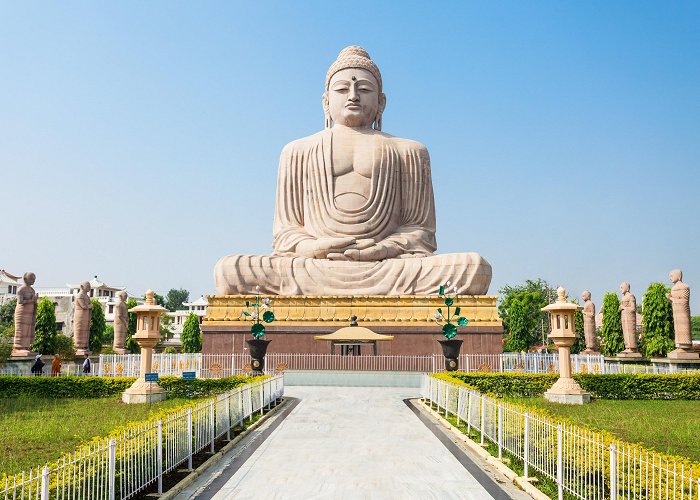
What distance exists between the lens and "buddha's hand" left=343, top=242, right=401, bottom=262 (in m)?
23.4

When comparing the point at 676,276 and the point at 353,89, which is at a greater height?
the point at 353,89

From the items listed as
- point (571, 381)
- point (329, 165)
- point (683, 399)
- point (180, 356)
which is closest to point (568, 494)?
point (571, 381)

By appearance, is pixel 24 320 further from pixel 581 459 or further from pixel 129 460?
pixel 581 459

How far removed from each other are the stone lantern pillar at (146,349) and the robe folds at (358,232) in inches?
345

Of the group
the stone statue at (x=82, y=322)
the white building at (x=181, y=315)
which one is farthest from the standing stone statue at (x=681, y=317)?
the white building at (x=181, y=315)

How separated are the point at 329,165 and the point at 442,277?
6474 millimetres

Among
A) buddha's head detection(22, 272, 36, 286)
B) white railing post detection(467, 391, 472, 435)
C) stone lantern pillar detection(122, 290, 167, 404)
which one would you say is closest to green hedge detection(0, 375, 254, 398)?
stone lantern pillar detection(122, 290, 167, 404)

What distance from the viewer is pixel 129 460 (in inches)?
213

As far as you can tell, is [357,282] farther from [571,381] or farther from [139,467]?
[139,467]

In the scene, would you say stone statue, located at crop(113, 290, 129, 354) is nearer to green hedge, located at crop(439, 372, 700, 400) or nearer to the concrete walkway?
green hedge, located at crop(439, 372, 700, 400)

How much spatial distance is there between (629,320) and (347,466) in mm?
21229

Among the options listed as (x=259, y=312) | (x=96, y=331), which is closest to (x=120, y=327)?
(x=259, y=312)

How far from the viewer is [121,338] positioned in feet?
89.5

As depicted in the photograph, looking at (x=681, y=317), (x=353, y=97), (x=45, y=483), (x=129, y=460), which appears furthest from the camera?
(x=353, y=97)
